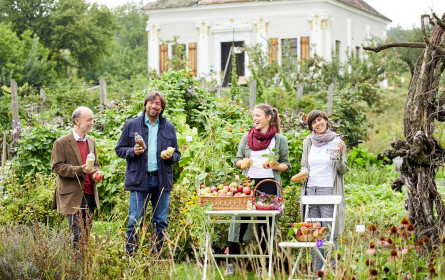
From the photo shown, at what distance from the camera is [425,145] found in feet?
18.1

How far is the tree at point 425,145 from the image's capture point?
18.0 ft

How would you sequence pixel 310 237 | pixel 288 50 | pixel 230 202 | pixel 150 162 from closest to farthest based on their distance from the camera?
1. pixel 310 237
2. pixel 230 202
3. pixel 150 162
4. pixel 288 50

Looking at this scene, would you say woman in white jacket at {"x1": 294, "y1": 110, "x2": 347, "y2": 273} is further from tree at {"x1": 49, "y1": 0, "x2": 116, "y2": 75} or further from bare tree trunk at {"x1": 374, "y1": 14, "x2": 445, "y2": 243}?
tree at {"x1": 49, "y1": 0, "x2": 116, "y2": 75}

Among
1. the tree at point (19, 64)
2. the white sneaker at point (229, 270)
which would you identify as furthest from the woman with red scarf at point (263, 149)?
the tree at point (19, 64)

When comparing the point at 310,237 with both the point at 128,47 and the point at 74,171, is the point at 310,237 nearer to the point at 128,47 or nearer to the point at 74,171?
the point at 74,171

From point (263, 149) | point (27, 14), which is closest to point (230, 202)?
point (263, 149)

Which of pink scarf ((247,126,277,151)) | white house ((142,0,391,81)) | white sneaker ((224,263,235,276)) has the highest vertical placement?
white house ((142,0,391,81))

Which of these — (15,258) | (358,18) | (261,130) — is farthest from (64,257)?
(358,18)

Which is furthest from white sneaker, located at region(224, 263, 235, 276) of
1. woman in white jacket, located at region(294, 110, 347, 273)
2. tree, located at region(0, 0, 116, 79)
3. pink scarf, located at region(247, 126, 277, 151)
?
tree, located at region(0, 0, 116, 79)

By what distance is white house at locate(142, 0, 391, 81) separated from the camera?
2831cm

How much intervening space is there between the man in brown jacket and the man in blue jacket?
0.36 metres

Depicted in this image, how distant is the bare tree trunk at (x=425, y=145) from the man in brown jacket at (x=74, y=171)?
269cm

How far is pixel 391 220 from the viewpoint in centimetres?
884

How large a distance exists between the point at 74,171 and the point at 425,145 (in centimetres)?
303
